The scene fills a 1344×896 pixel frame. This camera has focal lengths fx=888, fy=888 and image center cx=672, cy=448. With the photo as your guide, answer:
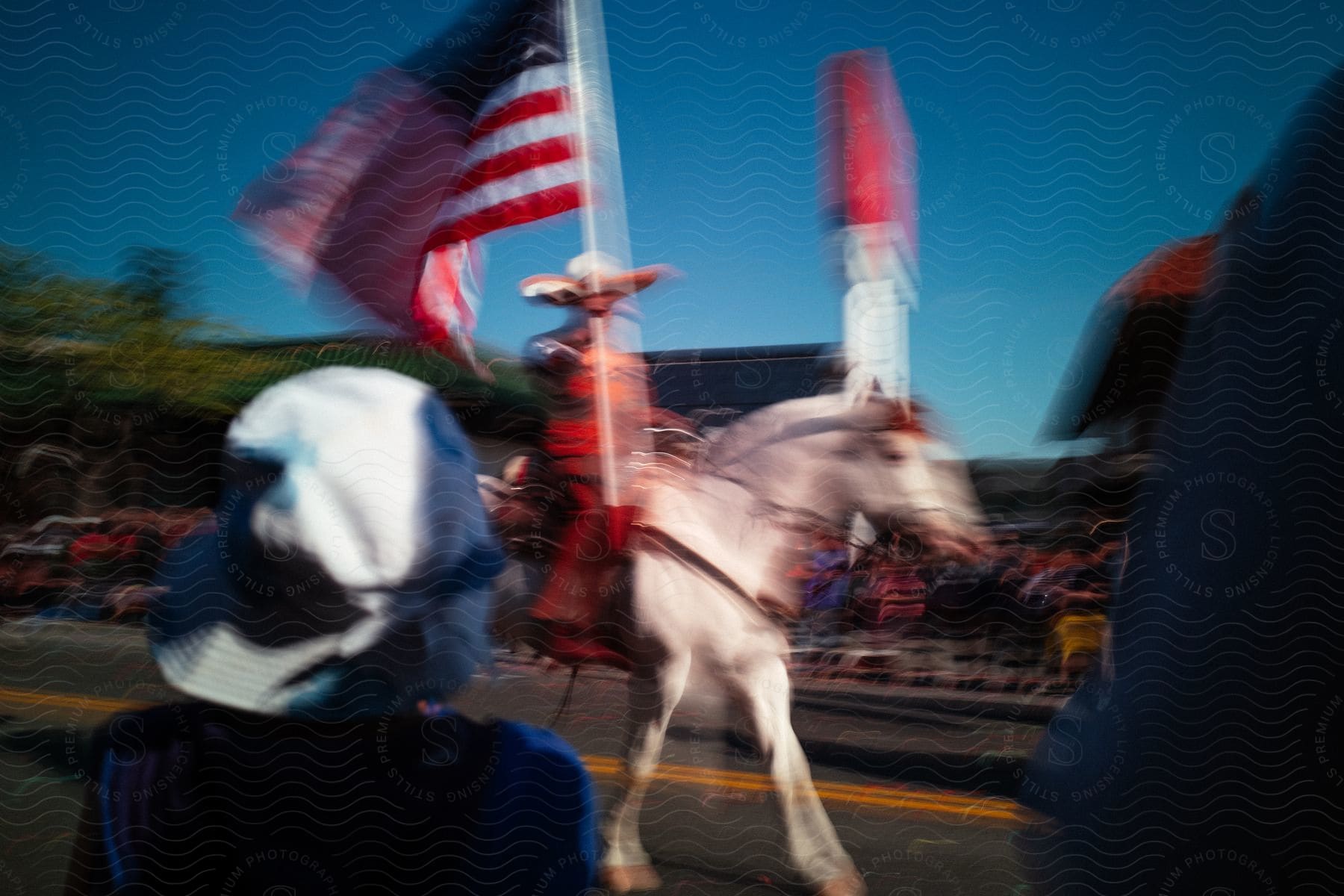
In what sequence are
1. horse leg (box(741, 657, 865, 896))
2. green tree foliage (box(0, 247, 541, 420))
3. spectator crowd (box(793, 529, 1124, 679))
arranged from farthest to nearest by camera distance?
green tree foliage (box(0, 247, 541, 420)) < horse leg (box(741, 657, 865, 896)) < spectator crowd (box(793, 529, 1124, 679))

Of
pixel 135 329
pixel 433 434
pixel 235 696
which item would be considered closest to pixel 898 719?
pixel 433 434

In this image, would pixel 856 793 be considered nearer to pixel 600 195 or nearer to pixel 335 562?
pixel 335 562

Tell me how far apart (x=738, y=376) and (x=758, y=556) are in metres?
0.42

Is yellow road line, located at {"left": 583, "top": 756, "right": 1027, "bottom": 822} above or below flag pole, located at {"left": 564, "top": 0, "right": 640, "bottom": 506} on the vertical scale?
below

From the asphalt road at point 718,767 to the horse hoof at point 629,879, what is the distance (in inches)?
1.0

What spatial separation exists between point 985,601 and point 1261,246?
68cm

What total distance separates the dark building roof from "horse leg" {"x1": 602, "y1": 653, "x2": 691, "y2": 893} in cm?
54

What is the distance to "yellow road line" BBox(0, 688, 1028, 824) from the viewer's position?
150 centimetres

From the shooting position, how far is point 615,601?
1.70 meters

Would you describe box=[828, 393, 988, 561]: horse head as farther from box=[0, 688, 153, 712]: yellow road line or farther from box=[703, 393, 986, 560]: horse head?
box=[0, 688, 153, 712]: yellow road line

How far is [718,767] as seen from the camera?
1.68 meters

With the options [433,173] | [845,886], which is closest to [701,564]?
[845,886]

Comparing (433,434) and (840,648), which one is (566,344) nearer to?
(433,434)

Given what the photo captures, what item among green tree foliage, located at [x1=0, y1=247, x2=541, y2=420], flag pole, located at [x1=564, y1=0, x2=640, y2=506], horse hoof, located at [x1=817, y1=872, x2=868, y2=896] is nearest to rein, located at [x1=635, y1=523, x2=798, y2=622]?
flag pole, located at [x1=564, y1=0, x2=640, y2=506]
